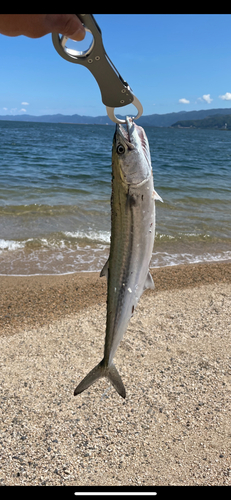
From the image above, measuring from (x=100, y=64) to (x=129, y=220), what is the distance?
80 centimetres

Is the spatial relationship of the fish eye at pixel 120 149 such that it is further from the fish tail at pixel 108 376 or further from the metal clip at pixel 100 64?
the fish tail at pixel 108 376

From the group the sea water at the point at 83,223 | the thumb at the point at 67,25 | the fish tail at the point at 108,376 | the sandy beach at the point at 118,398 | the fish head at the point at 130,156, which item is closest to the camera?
the thumb at the point at 67,25

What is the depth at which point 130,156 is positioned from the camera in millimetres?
1820

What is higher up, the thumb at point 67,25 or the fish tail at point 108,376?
the thumb at point 67,25

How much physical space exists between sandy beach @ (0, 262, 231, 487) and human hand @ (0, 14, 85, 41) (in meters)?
3.57

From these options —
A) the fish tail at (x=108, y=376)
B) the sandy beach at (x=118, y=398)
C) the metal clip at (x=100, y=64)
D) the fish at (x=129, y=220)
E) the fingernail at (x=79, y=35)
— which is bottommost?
the sandy beach at (x=118, y=398)

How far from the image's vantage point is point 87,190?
16.5 m

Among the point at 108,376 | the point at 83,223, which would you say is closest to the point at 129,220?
the point at 108,376

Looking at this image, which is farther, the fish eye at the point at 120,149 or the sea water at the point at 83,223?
the sea water at the point at 83,223

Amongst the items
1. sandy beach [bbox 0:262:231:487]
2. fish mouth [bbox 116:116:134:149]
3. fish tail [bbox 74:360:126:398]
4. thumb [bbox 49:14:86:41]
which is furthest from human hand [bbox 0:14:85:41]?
sandy beach [bbox 0:262:231:487]

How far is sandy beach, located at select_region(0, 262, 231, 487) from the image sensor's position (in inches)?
136

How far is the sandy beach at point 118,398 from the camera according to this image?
3.45 metres

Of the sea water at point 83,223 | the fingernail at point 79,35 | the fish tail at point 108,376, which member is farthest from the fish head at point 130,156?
the sea water at point 83,223

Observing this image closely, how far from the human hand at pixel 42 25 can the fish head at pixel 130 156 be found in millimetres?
495
